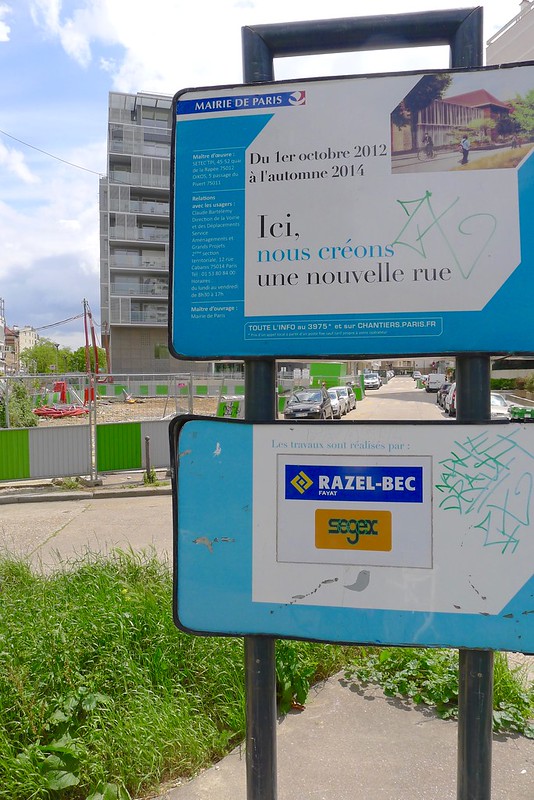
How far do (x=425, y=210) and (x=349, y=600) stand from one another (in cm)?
129

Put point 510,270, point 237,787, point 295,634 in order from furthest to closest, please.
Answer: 1. point 237,787
2. point 295,634
3. point 510,270

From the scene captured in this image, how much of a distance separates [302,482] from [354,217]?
2.91ft

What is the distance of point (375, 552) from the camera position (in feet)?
6.30

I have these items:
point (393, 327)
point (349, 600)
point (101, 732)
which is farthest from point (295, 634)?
point (101, 732)

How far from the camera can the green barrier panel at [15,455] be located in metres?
11.7

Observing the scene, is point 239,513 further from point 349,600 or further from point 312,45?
point 312,45

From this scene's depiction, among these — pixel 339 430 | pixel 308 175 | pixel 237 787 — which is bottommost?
pixel 237 787

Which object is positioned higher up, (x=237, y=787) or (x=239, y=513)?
(x=239, y=513)

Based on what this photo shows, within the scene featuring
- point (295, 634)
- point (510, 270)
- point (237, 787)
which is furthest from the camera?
point (237, 787)

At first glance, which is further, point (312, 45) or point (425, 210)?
point (312, 45)

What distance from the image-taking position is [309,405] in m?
25.5

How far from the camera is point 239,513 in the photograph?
2.00 metres

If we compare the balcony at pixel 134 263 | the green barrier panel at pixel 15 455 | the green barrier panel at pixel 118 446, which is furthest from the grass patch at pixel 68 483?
the balcony at pixel 134 263

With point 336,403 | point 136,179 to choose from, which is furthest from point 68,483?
point 136,179
